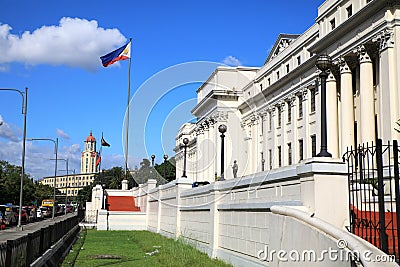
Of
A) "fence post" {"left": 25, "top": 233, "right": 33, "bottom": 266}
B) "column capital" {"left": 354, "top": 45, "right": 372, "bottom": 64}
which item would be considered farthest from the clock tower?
"fence post" {"left": 25, "top": 233, "right": 33, "bottom": 266}

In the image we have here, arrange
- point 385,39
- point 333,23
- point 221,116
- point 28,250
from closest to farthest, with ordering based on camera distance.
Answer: point 28,250 < point 385,39 < point 333,23 < point 221,116

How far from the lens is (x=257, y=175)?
44.1 ft

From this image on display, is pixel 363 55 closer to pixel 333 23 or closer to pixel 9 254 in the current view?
pixel 333 23

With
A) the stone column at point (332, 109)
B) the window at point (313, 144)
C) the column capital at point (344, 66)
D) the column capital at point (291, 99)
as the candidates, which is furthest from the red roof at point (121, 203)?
the column capital at point (344, 66)

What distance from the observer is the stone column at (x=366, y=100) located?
29.1 m

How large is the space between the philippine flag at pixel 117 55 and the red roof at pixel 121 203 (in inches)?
516

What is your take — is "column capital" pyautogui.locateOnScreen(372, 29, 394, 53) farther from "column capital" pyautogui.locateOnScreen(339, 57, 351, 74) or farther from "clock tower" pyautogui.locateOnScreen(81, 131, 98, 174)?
"clock tower" pyautogui.locateOnScreen(81, 131, 98, 174)

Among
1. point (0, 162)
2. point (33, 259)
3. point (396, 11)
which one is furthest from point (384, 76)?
point (0, 162)

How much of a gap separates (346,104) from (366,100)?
3.63 m

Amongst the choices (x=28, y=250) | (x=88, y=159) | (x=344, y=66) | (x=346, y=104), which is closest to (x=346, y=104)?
(x=346, y=104)

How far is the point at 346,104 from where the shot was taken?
33.4 m

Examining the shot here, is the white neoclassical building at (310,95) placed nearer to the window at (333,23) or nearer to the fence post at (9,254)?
the window at (333,23)

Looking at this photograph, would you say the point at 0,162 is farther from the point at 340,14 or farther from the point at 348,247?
the point at 348,247

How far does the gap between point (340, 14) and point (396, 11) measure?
22.3 ft
